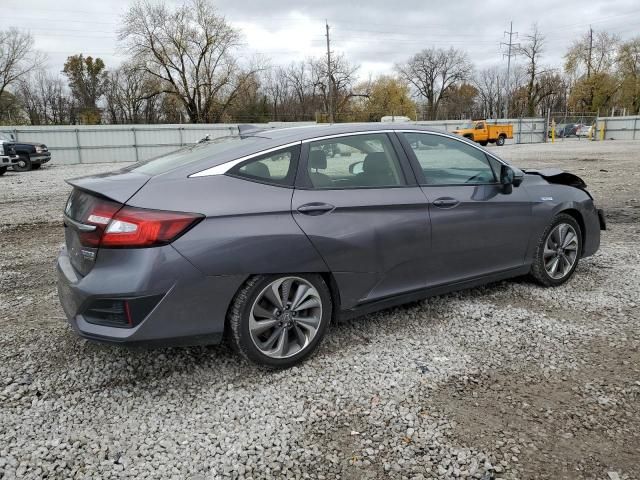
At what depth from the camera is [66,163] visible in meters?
29.5

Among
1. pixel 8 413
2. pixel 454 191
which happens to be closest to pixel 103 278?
pixel 8 413

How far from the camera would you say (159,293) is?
107 inches

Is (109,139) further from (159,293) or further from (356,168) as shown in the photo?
(159,293)

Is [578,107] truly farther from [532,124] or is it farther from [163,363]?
[163,363]

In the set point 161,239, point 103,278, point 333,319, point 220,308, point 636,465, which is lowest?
point 636,465

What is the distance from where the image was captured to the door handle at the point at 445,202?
3.73 metres

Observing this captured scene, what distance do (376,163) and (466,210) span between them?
2.74ft

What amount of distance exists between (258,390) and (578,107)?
3120 inches

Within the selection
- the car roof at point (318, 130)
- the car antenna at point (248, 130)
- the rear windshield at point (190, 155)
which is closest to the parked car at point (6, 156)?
the car antenna at point (248, 130)

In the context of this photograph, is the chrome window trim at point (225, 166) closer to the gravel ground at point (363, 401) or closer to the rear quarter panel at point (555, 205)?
the gravel ground at point (363, 401)

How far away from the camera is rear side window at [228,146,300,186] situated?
121 inches

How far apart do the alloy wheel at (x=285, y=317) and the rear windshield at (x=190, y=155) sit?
951mm

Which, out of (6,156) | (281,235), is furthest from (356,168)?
(6,156)

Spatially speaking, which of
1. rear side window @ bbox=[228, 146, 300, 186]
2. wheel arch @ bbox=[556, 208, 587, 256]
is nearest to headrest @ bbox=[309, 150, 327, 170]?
rear side window @ bbox=[228, 146, 300, 186]
